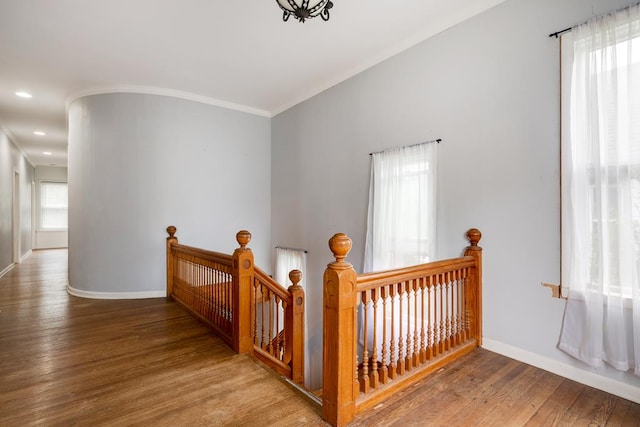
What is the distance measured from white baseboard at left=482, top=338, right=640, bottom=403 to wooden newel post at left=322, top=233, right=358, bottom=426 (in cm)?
158

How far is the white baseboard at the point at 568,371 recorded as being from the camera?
2.03 metres

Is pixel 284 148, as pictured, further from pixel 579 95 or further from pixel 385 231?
pixel 579 95

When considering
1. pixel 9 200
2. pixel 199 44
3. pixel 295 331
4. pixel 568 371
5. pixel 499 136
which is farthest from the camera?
pixel 9 200

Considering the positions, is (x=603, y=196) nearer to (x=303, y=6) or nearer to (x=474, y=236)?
(x=474, y=236)

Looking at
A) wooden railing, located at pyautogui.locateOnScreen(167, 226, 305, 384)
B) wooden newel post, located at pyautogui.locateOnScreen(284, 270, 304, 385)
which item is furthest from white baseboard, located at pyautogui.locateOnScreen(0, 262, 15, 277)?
wooden newel post, located at pyautogui.locateOnScreen(284, 270, 304, 385)

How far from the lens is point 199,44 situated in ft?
11.3

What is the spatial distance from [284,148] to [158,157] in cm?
203

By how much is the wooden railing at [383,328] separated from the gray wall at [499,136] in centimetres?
19

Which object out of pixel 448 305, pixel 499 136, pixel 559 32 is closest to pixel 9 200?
pixel 448 305

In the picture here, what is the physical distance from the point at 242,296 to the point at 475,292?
2100 mm

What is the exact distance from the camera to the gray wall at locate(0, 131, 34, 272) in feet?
20.1

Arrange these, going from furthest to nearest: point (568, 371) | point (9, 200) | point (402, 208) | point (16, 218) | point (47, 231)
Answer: point (47, 231) < point (16, 218) < point (9, 200) < point (402, 208) < point (568, 371)

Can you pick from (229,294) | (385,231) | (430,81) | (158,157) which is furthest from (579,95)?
(158,157)

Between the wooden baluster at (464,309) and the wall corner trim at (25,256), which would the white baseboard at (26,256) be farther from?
the wooden baluster at (464,309)
